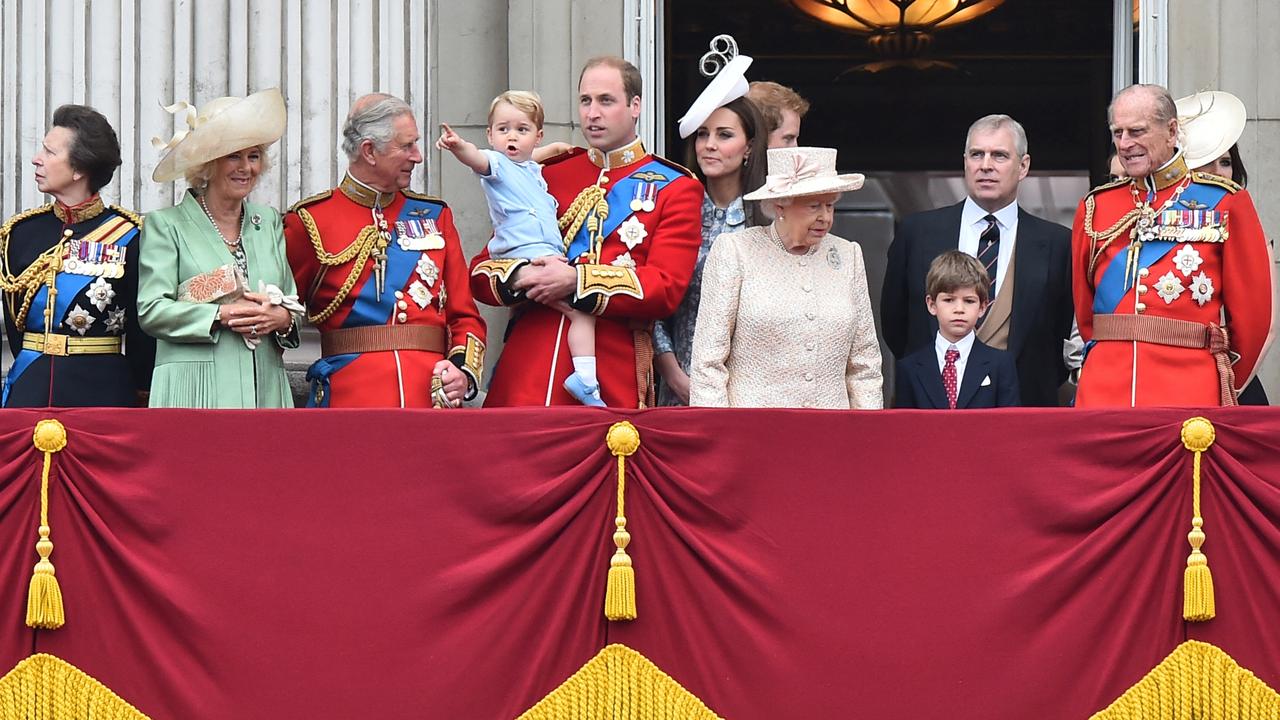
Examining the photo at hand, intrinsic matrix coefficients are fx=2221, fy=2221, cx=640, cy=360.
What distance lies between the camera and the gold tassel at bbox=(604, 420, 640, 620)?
640cm

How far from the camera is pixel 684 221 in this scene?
7.37 meters

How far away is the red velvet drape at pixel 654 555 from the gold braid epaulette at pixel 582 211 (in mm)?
1070

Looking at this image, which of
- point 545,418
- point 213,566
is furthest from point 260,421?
point 545,418

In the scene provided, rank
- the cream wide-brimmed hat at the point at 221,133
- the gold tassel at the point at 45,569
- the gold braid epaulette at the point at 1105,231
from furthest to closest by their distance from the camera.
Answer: the gold braid epaulette at the point at 1105,231, the cream wide-brimmed hat at the point at 221,133, the gold tassel at the point at 45,569

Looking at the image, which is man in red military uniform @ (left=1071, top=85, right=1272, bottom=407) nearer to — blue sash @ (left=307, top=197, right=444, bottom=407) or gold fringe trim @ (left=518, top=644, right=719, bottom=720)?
gold fringe trim @ (left=518, top=644, right=719, bottom=720)

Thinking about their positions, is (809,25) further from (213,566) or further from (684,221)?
(213,566)

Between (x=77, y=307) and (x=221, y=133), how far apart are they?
2.41 feet

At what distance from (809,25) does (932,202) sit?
2272 mm

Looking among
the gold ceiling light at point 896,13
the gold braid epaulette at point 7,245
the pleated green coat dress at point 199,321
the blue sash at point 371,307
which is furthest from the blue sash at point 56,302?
the gold ceiling light at point 896,13

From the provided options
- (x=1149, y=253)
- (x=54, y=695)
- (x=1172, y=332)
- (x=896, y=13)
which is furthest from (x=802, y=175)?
(x=896, y=13)

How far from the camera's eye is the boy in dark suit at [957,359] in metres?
7.27

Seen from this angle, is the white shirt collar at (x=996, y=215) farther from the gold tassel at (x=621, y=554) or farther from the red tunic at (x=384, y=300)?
the gold tassel at (x=621, y=554)

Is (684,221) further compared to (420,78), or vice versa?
(420,78)

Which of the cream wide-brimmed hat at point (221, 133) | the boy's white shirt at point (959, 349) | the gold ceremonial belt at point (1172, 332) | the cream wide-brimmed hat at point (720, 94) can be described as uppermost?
the cream wide-brimmed hat at point (720, 94)
